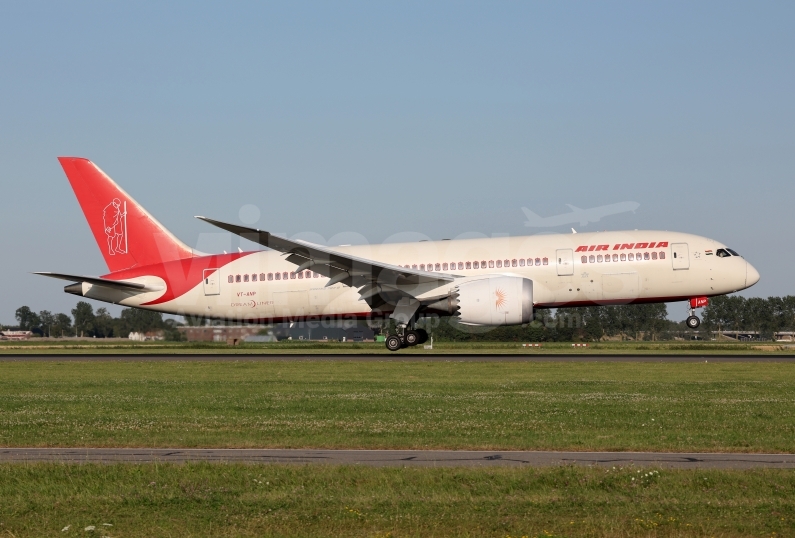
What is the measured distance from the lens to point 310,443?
1553cm

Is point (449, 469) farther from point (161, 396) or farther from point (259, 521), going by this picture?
point (161, 396)

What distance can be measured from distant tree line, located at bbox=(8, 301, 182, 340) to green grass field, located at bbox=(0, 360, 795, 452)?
93.8ft

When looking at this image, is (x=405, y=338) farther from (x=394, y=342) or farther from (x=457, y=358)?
(x=457, y=358)

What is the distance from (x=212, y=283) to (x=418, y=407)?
23449mm

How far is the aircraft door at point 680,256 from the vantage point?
37.2 metres

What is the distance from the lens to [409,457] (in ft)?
45.5

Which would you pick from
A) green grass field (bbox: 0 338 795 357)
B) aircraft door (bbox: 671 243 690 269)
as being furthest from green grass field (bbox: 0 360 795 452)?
green grass field (bbox: 0 338 795 357)

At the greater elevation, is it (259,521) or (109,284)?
(109,284)

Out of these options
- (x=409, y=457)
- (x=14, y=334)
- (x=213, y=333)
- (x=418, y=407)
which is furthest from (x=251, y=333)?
(x=14, y=334)

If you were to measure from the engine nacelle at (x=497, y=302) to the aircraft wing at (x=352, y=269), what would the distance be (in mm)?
1619

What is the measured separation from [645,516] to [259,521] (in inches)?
172

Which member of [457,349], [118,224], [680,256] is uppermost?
[118,224]

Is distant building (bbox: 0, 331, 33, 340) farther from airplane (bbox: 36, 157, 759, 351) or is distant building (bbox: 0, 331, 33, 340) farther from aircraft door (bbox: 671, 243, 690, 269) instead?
aircraft door (bbox: 671, 243, 690, 269)

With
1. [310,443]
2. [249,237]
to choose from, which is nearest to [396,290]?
[249,237]
